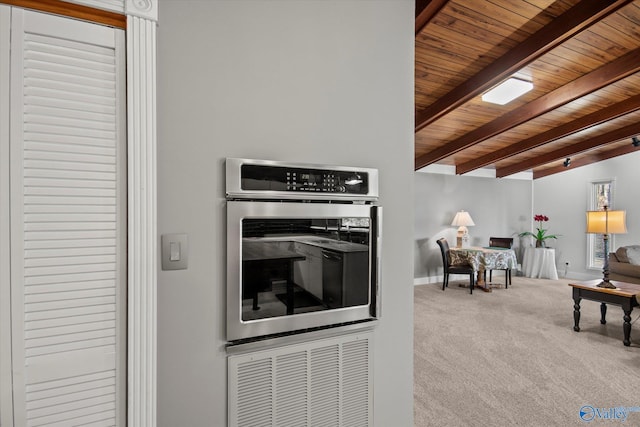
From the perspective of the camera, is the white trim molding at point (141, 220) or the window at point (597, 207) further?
the window at point (597, 207)

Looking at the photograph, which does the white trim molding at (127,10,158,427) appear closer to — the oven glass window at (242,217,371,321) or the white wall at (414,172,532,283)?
the oven glass window at (242,217,371,321)

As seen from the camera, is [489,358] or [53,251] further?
[489,358]

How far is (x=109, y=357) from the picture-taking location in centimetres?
102

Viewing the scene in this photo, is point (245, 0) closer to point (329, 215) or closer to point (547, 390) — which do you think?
point (329, 215)

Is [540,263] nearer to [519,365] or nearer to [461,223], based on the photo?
[461,223]

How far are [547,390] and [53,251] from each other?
3.20 m

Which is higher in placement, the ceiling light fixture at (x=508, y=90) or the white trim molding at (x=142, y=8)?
the ceiling light fixture at (x=508, y=90)

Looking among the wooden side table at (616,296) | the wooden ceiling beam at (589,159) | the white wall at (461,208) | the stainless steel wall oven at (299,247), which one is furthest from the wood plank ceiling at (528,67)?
the wooden side table at (616,296)

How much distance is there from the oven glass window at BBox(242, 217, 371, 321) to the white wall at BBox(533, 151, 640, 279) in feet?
23.4

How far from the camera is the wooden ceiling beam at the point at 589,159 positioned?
237 inches

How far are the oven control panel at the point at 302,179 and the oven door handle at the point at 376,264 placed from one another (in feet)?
0.50

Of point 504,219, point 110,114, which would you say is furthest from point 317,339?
point 504,219

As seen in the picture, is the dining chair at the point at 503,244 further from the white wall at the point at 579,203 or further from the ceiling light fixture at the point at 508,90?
the ceiling light fixture at the point at 508,90

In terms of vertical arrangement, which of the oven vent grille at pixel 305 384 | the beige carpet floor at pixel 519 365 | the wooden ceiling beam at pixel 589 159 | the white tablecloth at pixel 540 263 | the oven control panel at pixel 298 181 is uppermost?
the wooden ceiling beam at pixel 589 159
